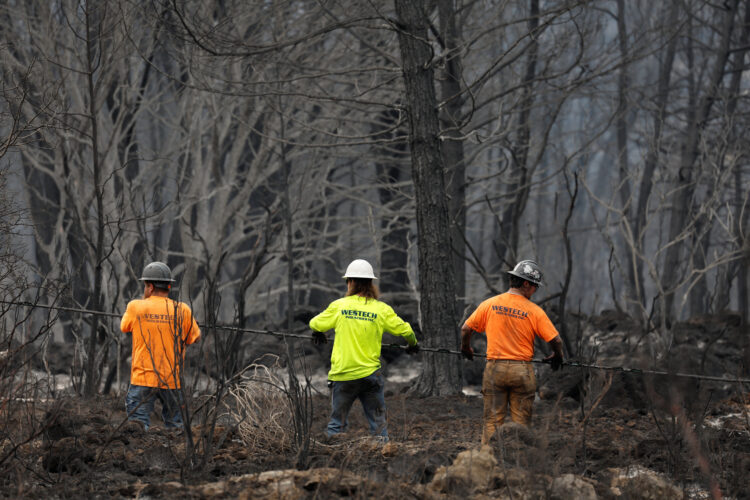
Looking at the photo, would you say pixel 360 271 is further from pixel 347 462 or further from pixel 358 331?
pixel 347 462

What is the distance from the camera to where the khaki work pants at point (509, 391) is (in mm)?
7617

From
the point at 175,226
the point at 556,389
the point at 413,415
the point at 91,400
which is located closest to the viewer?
the point at 413,415

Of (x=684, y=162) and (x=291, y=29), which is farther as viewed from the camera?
(x=684, y=162)

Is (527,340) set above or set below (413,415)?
above

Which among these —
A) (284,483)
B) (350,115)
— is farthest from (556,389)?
(350,115)

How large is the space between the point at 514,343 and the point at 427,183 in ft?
11.7

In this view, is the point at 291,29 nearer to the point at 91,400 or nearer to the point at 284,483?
the point at 91,400

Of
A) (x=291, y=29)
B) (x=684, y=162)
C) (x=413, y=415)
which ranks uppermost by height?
(x=291, y=29)

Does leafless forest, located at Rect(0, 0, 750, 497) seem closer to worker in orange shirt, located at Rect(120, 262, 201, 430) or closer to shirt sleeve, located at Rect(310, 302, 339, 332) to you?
worker in orange shirt, located at Rect(120, 262, 201, 430)

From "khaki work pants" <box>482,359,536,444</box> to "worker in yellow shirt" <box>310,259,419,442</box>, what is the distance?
0.73m

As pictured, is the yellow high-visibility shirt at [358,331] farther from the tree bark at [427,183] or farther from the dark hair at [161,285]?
the tree bark at [427,183]

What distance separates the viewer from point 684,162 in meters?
20.0

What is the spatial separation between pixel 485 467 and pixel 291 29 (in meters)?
11.4

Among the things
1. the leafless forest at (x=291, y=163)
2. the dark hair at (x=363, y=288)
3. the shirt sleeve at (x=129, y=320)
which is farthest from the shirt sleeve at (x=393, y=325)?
the shirt sleeve at (x=129, y=320)
